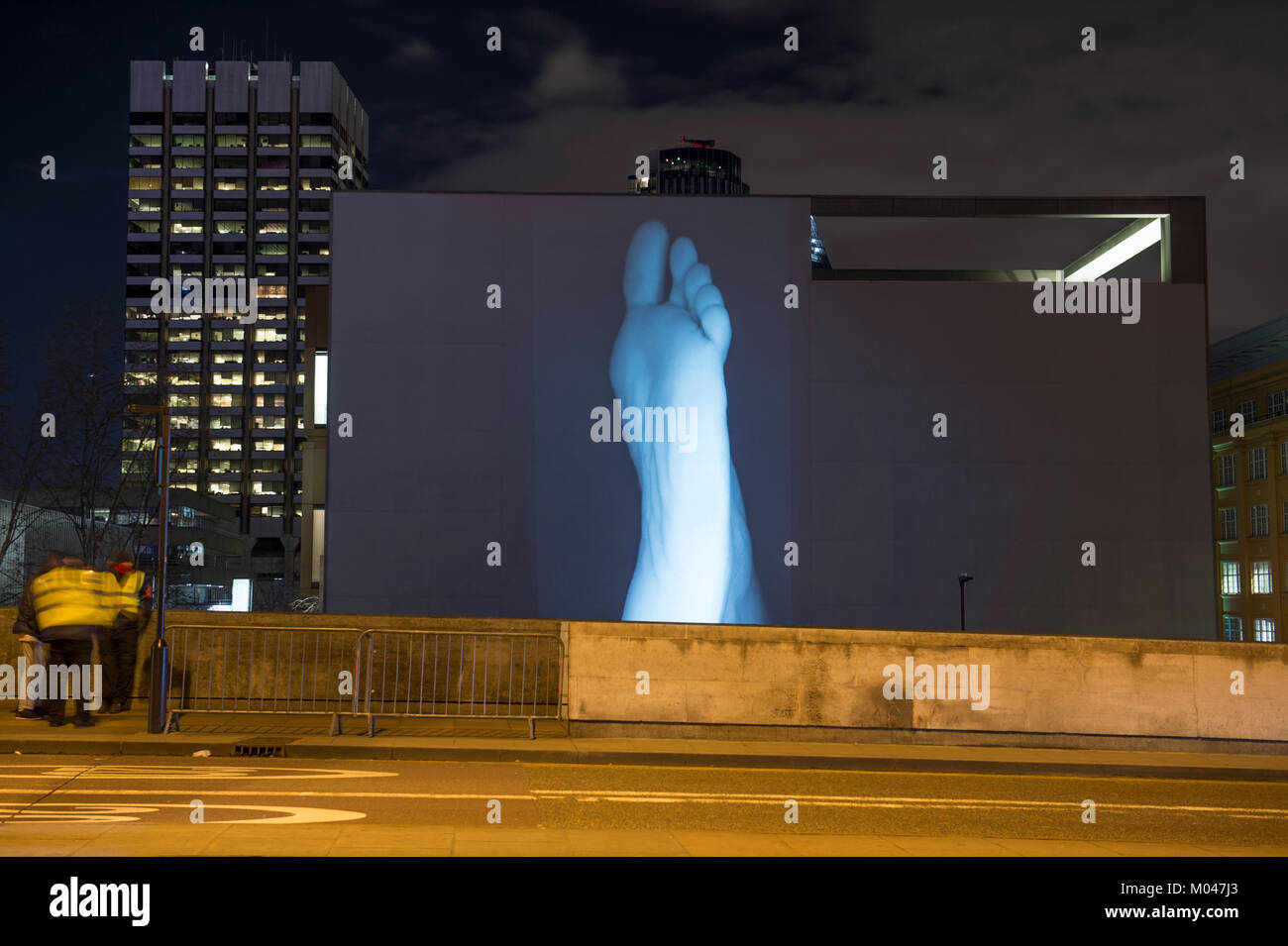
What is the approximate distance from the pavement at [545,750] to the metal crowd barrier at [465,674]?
28 cm

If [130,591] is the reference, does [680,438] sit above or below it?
above

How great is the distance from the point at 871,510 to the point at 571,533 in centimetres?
850

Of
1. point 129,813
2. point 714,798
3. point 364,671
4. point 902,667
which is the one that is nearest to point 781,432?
point 902,667

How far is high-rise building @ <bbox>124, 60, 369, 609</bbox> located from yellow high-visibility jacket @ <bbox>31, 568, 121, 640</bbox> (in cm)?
14066

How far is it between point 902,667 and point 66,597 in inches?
388

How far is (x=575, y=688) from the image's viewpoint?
13.6 meters

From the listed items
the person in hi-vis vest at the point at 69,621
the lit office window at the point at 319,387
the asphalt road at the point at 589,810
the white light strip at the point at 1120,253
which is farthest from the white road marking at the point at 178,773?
the white light strip at the point at 1120,253

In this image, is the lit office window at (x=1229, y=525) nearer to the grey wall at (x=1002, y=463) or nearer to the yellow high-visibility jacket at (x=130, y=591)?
the grey wall at (x=1002, y=463)

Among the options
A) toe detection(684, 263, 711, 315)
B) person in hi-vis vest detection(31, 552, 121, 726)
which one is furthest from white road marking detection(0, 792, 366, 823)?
toe detection(684, 263, 711, 315)

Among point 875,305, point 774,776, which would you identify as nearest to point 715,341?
point 875,305

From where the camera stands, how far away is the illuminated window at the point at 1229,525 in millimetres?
86625

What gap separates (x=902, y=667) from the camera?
13.8 meters

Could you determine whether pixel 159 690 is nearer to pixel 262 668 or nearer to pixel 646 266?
pixel 262 668

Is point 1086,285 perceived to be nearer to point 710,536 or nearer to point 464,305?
point 710,536
